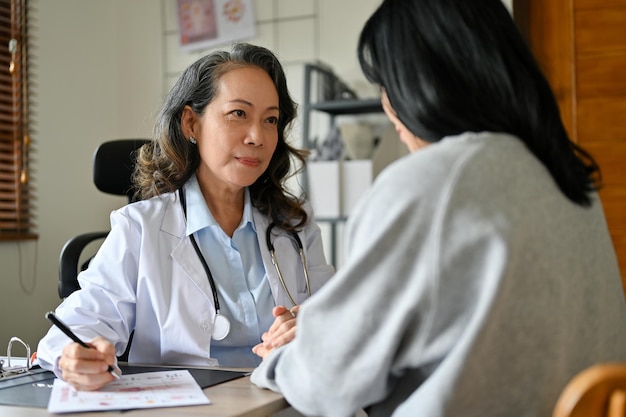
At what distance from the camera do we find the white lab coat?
1.41 m

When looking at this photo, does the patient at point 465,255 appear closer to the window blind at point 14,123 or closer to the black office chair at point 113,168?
the black office chair at point 113,168

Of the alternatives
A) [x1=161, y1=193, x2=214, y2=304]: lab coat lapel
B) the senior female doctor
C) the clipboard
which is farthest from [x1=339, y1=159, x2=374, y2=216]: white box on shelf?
the clipboard

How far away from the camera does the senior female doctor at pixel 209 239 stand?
1.43m

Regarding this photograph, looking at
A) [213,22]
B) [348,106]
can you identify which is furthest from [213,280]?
[213,22]

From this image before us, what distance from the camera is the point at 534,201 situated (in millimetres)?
819

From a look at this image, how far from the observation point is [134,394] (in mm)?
1061

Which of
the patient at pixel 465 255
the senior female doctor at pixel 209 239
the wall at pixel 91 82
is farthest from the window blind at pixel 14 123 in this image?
the patient at pixel 465 255

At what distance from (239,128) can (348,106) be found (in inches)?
58.3

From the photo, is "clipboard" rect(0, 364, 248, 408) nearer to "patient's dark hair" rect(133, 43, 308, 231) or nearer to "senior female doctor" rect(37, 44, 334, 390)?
"senior female doctor" rect(37, 44, 334, 390)

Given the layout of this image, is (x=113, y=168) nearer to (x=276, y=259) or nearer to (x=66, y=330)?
(x=276, y=259)

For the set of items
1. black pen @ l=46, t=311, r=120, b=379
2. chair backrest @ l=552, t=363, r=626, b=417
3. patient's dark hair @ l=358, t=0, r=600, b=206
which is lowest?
black pen @ l=46, t=311, r=120, b=379

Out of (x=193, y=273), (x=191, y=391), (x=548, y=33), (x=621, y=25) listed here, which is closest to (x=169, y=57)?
(x=548, y=33)

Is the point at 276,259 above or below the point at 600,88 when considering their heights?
below

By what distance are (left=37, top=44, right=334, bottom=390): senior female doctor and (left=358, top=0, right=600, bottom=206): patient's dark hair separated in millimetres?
540
